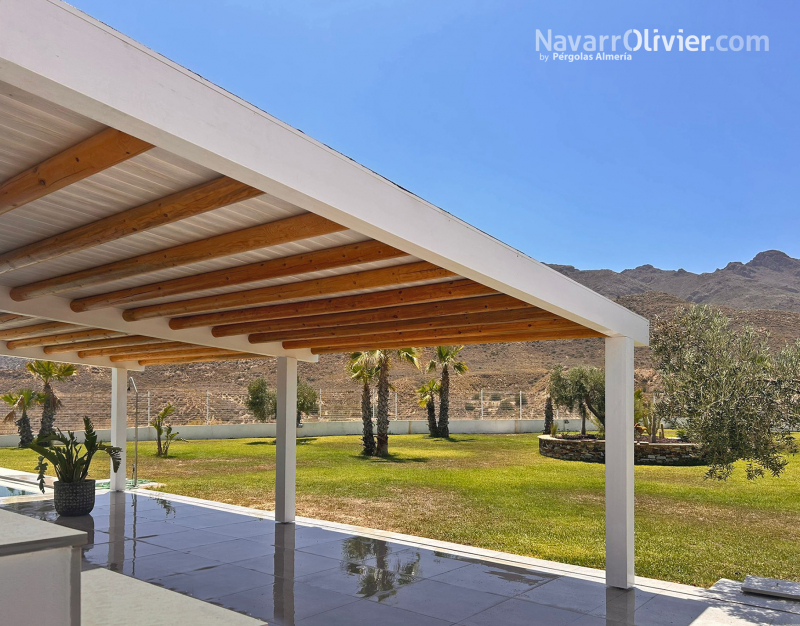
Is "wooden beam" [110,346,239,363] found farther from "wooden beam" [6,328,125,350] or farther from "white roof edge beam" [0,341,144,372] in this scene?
"wooden beam" [6,328,125,350]

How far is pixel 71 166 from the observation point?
147 inches

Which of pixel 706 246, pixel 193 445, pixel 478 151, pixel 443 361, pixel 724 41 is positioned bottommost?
pixel 193 445

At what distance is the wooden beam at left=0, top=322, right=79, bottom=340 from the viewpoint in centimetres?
992

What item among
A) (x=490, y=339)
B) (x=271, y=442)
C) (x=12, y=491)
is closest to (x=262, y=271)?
(x=490, y=339)

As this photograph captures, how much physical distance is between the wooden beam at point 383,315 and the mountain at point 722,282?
69709 mm

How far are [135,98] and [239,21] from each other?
72.9 metres

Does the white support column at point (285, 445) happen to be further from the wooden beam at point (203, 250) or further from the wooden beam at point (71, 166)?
the wooden beam at point (71, 166)

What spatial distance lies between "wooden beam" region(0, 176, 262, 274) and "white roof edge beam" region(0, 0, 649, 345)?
43 centimetres

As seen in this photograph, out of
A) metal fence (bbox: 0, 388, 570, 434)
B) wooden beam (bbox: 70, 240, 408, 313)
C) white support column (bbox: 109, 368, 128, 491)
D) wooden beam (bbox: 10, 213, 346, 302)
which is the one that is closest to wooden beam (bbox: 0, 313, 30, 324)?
wooden beam (bbox: 70, 240, 408, 313)

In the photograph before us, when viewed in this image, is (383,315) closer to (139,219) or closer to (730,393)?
(139,219)

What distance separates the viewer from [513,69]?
227 feet

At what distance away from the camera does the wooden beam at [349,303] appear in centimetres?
617

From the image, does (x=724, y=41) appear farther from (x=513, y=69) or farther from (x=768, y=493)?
(x=768, y=493)

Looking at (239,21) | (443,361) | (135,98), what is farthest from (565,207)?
(135,98)
